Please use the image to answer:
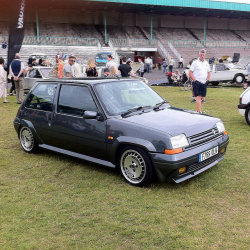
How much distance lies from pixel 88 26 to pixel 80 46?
10.7 meters

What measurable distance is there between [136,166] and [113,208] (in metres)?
0.78

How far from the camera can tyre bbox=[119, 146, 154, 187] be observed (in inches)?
168

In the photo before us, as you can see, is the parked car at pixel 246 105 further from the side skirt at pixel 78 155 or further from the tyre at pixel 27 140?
the tyre at pixel 27 140

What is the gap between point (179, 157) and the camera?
13.4ft

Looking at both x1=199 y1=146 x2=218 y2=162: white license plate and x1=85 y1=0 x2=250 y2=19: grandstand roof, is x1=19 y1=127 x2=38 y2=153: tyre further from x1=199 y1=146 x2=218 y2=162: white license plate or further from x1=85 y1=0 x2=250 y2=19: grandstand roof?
x1=85 y1=0 x2=250 y2=19: grandstand roof

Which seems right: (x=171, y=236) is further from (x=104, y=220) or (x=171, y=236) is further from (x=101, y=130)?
(x=101, y=130)

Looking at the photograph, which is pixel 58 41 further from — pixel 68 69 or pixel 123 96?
pixel 123 96

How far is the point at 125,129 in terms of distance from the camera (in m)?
4.45

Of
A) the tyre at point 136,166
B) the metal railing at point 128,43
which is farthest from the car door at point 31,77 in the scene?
the metal railing at point 128,43

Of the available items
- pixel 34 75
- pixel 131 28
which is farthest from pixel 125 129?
pixel 131 28

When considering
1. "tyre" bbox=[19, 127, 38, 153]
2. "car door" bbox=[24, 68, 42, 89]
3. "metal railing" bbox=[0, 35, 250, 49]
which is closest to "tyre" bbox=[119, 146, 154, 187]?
"tyre" bbox=[19, 127, 38, 153]

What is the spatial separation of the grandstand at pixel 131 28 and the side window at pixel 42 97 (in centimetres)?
2928

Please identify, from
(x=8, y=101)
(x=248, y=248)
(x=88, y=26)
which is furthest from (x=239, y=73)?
(x=88, y=26)

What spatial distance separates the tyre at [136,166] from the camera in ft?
14.0
